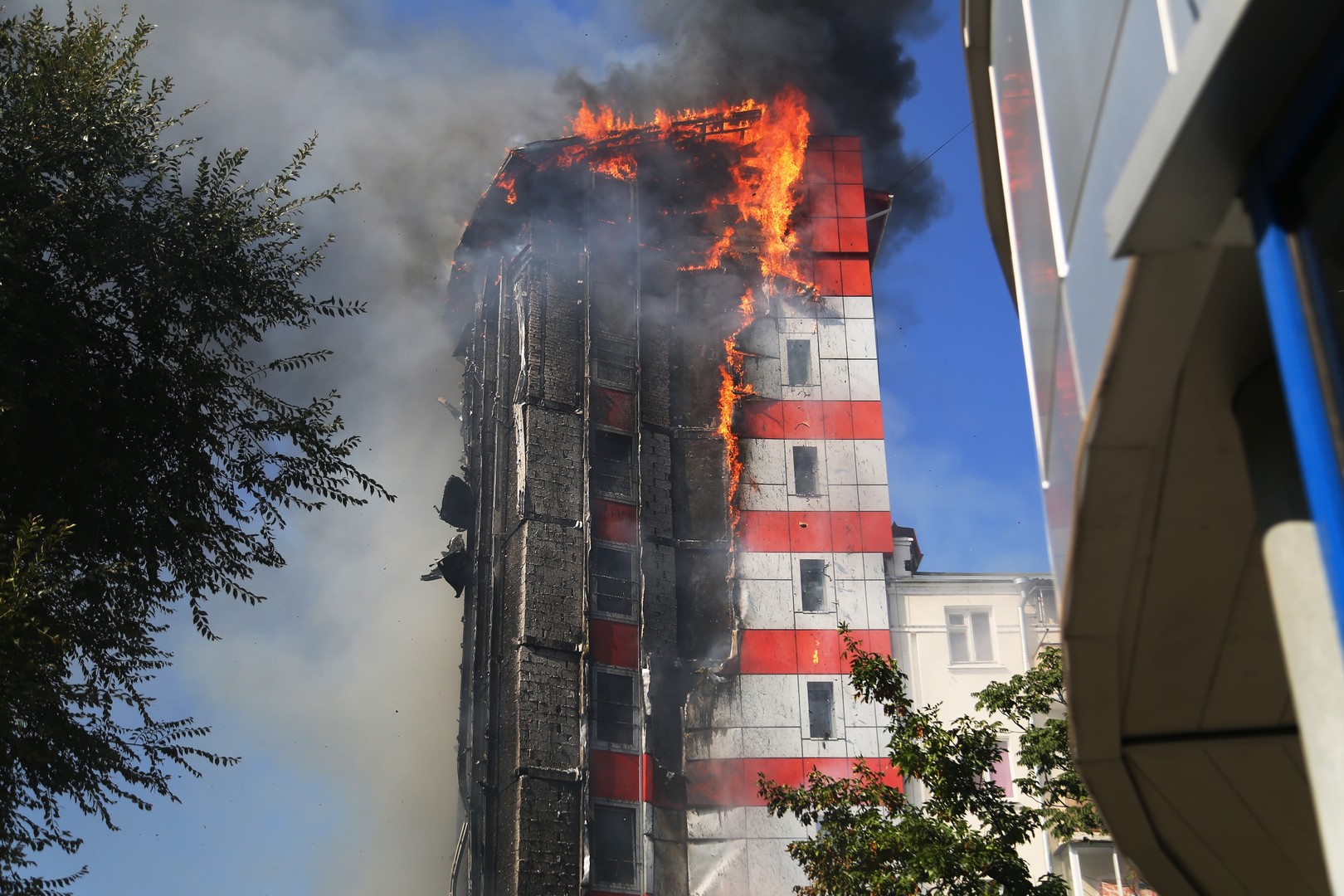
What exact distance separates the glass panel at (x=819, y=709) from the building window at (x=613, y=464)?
908 cm

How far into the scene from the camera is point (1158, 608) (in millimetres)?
5949

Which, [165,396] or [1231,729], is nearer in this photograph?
[1231,729]

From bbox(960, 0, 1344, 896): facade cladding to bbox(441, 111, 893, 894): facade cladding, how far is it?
104 feet

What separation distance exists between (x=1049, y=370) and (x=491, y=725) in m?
35.9

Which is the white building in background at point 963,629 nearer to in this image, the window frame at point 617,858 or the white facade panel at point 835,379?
the white facade panel at point 835,379

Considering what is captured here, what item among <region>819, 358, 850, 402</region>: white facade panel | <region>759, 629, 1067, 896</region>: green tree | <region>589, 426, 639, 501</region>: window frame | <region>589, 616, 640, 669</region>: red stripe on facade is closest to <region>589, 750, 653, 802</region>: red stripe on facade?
<region>589, 616, 640, 669</region>: red stripe on facade

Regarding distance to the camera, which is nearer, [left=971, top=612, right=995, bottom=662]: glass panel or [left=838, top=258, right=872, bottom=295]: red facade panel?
[left=971, top=612, right=995, bottom=662]: glass panel

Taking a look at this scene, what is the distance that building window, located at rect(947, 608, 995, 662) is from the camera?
44.8 meters

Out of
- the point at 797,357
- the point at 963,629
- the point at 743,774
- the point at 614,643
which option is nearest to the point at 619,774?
the point at 614,643

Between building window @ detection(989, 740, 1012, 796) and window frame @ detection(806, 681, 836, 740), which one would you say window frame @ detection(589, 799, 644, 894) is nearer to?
window frame @ detection(806, 681, 836, 740)

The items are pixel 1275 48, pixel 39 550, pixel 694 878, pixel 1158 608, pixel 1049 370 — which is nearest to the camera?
pixel 1275 48

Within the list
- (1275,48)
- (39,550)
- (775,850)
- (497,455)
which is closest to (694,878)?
(775,850)

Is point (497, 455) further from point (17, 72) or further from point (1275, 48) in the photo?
point (1275, 48)

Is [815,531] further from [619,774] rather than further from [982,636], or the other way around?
[619,774]
